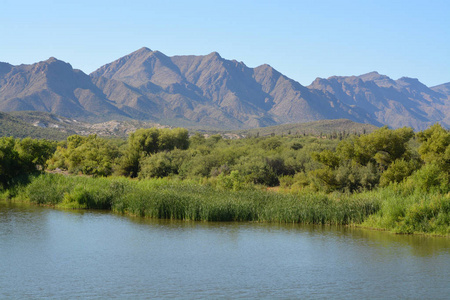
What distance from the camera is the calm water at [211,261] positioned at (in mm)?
18531

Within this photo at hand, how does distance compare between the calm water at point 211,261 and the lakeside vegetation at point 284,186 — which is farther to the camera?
the lakeside vegetation at point 284,186

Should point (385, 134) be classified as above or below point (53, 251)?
above

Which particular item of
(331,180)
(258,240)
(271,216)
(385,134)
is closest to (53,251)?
(258,240)

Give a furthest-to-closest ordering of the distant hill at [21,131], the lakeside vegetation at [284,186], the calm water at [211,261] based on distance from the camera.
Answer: the distant hill at [21,131]
the lakeside vegetation at [284,186]
the calm water at [211,261]

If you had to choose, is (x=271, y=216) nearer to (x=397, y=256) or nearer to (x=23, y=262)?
(x=397, y=256)

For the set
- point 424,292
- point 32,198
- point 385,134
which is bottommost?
point 424,292

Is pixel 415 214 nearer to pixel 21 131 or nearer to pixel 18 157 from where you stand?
pixel 18 157

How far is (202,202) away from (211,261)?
10276mm

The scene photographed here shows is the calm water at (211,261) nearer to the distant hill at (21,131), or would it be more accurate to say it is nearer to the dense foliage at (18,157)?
the dense foliage at (18,157)

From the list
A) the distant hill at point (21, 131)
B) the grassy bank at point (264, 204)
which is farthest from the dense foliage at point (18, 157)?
the distant hill at point (21, 131)

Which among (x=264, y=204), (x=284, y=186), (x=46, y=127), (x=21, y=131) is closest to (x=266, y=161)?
(x=284, y=186)

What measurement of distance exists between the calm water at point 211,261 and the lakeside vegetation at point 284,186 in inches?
51.4

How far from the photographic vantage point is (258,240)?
87.7ft

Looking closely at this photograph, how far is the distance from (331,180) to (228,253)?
1443 cm
